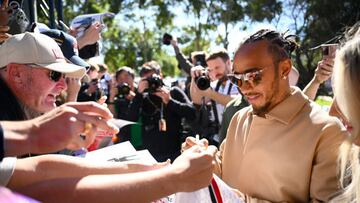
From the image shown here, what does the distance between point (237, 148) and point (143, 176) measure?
1125mm

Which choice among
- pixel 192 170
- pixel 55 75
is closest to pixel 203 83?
pixel 55 75

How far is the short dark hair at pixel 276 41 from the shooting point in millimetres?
2312

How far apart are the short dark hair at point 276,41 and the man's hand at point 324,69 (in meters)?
0.65

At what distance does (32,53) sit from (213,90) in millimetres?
2603

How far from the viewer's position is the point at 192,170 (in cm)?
134

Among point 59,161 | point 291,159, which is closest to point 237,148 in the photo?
Answer: point 291,159

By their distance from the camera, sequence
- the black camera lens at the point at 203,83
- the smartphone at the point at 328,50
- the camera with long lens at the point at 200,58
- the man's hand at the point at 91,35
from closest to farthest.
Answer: the smartphone at the point at 328,50, the man's hand at the point at 91,35, the black camera lens at the point at 203,83, the camera with long lens at the point at 200,58

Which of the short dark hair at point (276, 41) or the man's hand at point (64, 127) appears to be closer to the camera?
the man's hand at point (64, 127)

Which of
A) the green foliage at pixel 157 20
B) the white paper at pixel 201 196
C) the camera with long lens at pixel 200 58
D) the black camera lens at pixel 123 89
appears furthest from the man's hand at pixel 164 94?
the green foliage at pixel 157 20

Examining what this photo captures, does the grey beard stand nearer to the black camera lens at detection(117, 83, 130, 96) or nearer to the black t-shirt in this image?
the black t-shirt

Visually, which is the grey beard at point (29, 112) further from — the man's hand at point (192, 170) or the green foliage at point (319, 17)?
Result: the green foliage at point (319, 17)

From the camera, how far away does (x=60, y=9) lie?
3.62 meters

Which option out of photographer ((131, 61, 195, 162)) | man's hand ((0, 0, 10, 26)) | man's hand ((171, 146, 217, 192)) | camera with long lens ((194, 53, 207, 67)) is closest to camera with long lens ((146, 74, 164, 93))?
photographer ((131, 61, 195, 162))

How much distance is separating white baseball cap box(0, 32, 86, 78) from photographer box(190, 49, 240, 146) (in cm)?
246
